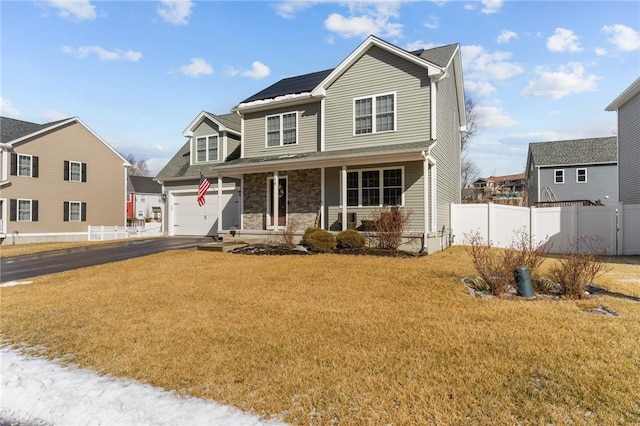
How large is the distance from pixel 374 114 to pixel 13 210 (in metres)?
21.0

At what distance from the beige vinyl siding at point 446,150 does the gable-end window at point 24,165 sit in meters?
23.0

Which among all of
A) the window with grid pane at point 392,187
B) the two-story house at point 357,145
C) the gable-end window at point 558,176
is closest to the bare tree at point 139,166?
the two-story house at point 357,145

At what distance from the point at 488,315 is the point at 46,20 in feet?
46.5

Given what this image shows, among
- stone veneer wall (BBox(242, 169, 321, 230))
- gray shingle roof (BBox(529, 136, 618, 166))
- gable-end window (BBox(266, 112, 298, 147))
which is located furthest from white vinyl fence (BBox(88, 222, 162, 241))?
gray shingle roof (BBox(529, 136, 618, 166))

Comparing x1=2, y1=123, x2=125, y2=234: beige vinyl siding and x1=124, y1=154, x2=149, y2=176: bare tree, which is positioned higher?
x1=124, y1=154, x2=149, y2=176: bare tree

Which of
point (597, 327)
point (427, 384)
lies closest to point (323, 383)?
point (427, 384)

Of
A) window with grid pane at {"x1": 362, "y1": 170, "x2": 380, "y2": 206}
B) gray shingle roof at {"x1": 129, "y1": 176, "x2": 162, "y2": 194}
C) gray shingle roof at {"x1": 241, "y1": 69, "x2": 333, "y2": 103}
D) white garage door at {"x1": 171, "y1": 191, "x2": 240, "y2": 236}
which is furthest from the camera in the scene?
gray shingle roof at {"x1": 129, "y1": 176, "x2": 162, "y2": 194}

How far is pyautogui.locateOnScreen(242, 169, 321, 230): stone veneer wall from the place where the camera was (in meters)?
15.0

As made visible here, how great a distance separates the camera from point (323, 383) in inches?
130

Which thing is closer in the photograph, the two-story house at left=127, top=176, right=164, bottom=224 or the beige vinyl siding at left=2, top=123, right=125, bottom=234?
the beige vinyl siding at left=2, top=123, right=125, bottom=234

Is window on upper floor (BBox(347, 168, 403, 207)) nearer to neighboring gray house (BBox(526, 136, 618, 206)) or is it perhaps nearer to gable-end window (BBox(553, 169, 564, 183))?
neighboring gray house (BBox(526, 136, 618, 206))

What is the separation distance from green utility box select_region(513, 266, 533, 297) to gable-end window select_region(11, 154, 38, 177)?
25593mm

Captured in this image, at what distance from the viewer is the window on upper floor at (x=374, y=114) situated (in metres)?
13.7

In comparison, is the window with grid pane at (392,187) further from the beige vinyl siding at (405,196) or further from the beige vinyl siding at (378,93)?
the beige vinyl siding at (378,93)
